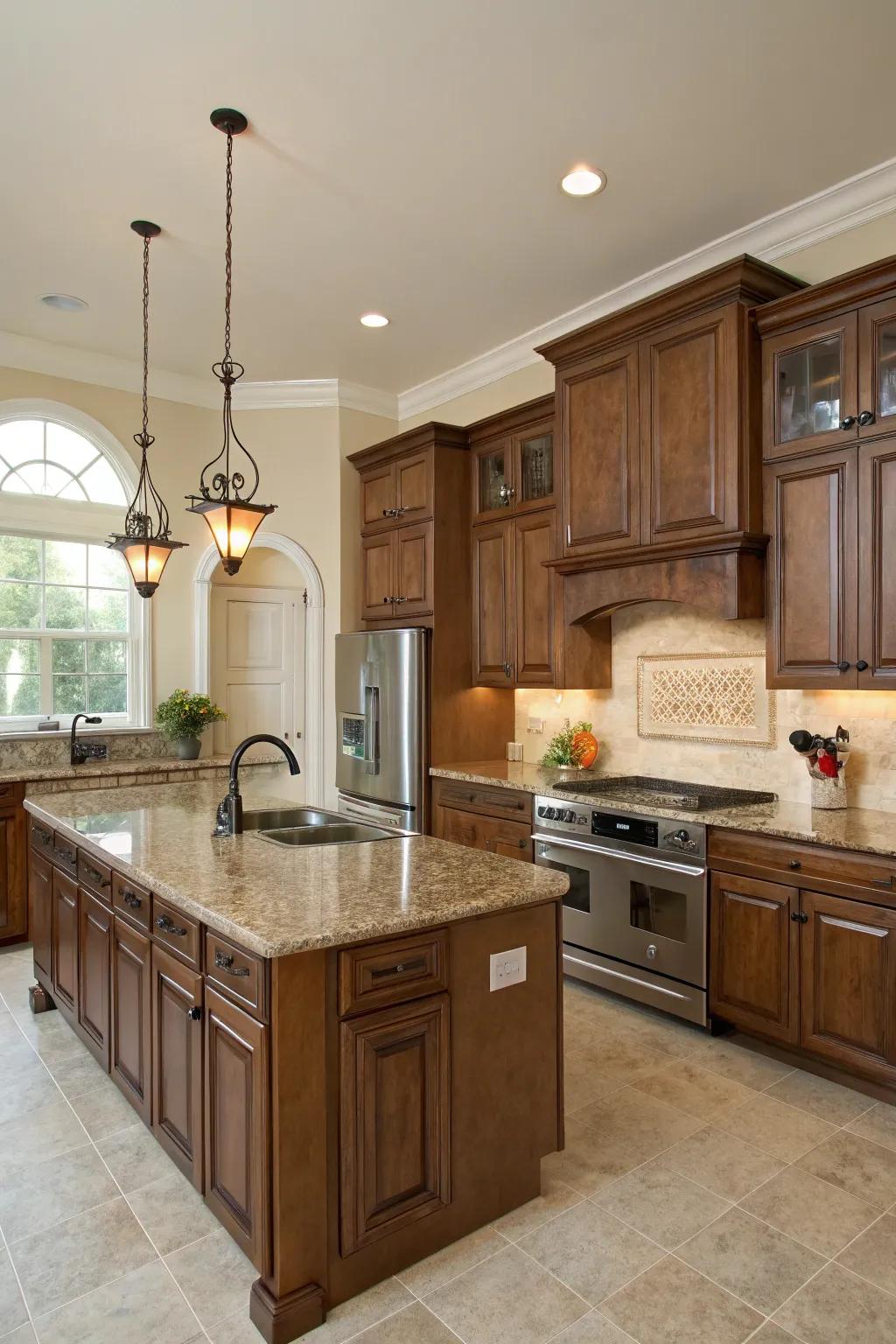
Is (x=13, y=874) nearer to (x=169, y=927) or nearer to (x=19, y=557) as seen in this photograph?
(x=19, y=557)

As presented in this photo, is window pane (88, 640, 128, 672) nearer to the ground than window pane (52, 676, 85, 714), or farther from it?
farther from it

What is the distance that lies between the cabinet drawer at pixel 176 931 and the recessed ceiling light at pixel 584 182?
2.98m

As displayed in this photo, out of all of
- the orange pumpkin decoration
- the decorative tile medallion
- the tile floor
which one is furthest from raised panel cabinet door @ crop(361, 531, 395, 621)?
the tile floor

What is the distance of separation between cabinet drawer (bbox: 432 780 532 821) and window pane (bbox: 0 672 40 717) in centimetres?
246

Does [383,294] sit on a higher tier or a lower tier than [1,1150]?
higher

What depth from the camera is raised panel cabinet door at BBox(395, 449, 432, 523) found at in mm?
4918

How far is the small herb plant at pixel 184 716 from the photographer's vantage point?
5.15 meters

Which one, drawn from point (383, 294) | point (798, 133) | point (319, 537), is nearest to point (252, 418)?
point (319, 537)

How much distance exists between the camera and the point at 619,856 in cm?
363

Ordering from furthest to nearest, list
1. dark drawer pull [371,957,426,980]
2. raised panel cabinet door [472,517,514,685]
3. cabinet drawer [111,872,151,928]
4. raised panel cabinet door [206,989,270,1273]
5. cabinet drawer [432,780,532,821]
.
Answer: raised panel cabinet door [472,517,514,685]
cabinet drawer [432,780,532,821]
cabinet drawer [111,872,151,928]
dark drawer pull [371,957,426,980]
raised panel cabinet door [206,989,270,1273]

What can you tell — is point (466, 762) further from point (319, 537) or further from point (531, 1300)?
point (531, 1300)

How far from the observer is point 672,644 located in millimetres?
4145

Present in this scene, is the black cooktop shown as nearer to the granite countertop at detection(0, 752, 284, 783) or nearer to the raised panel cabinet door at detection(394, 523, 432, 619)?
the raised panel cabinet door at detection(394, 523, 432, 619)

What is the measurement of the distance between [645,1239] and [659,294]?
3.32 metres
